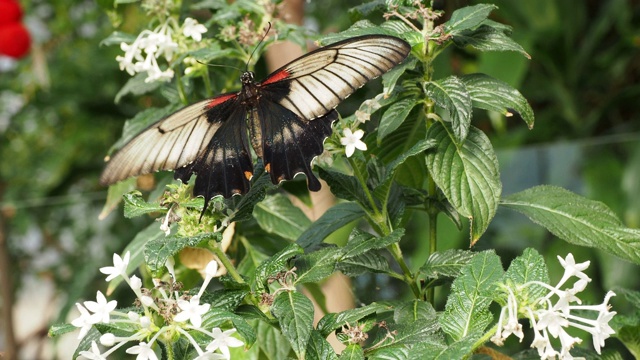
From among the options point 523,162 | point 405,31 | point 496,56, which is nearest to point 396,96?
point 405,31

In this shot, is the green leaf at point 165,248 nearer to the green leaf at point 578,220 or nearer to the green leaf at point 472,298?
the green leaf at point 472,298

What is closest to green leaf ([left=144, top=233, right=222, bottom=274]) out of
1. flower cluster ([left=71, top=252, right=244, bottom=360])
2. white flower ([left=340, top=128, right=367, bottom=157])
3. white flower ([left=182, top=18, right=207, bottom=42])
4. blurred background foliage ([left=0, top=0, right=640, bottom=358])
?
flower cluster ([left=71, top=252, right=244, bottom=360])

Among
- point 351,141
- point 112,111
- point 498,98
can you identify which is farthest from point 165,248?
point 112,111

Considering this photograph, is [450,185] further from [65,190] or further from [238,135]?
[65,190]

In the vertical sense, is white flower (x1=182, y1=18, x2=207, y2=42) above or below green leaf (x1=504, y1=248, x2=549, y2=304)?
above

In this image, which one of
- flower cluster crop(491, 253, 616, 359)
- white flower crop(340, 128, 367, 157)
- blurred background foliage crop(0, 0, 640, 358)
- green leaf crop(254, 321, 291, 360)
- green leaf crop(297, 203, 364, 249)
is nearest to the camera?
flower cluster crop(491, 253, 616, 359)

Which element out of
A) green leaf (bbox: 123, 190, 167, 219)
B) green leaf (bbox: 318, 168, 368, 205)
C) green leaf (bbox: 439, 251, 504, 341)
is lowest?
green leaf (bbox: 439, 251, 504, 341)

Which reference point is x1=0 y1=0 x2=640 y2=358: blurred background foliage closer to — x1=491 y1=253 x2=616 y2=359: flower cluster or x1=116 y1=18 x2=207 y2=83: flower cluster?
x1=116 y1=18 x2=207 y2=83: flower cluster
